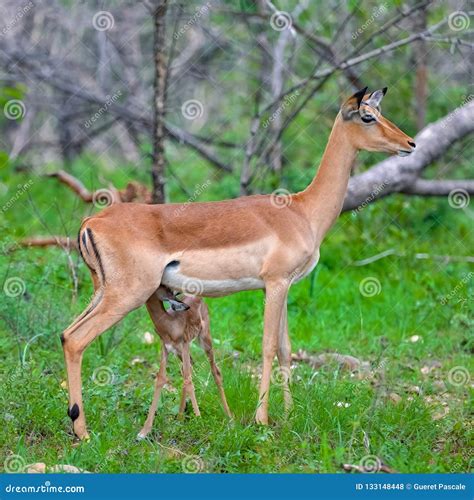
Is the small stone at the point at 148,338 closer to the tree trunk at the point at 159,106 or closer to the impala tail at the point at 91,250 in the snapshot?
the tree trunk at the point at 159,106

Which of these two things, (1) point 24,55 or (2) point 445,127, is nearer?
(2) point 445,127

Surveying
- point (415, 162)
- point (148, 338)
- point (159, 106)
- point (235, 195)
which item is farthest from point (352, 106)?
point (235, 195)

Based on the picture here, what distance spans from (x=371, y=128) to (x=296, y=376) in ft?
5.38

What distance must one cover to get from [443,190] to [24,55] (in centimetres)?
468

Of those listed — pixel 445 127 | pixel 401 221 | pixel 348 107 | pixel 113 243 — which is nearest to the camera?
pixel 113 243

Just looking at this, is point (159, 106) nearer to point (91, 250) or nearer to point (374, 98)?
point (374, 98)

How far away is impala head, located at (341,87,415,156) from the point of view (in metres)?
5.88

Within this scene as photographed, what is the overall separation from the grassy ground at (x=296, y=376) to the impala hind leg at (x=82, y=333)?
305 mm

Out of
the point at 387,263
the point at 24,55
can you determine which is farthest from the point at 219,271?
the point at 24,55

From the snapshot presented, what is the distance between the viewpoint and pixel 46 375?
6535mm

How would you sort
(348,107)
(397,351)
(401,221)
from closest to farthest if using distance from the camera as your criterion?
(348,107) < (397,351) < (401,221)

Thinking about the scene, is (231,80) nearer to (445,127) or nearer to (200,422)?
(445,127)

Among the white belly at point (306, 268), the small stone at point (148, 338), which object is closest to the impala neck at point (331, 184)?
the white belly at point (306, 268)

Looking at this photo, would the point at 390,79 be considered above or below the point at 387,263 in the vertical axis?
above
